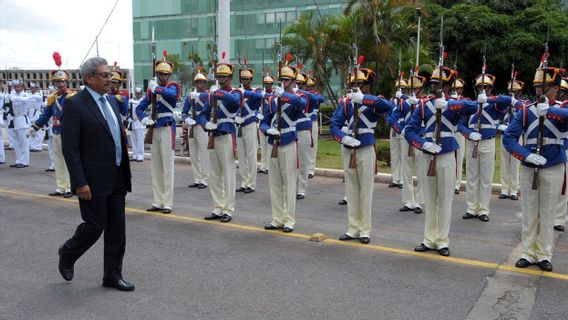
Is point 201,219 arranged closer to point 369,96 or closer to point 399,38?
point 369,96

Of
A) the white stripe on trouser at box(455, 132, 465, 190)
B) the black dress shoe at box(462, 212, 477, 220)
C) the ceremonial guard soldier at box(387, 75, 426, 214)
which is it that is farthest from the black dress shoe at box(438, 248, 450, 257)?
the white stripe on trouser at box(455, 132, 465, 190)

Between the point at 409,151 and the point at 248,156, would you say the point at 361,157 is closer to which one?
the point at 409,151

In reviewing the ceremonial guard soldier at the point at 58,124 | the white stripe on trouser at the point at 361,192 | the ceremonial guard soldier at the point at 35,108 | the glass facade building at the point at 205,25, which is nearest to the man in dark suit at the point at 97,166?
the white stripe on trouser at the point at 361,192

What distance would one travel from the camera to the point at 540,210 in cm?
628

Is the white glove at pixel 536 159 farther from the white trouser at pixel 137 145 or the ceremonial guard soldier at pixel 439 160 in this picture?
the white trouser at pixel 137 145

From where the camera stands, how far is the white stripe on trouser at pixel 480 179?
900 centimetres

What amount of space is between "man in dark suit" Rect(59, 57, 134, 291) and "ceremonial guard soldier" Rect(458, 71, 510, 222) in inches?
226

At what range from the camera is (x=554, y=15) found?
A: 26.9m

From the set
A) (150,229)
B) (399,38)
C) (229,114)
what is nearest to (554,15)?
(399,38)

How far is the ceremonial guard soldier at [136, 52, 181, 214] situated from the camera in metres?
9.12

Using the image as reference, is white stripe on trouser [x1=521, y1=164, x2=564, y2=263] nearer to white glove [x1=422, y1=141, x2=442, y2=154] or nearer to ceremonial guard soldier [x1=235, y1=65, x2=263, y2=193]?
white glove [x1=422, y1=141, x2=442, y2=154]

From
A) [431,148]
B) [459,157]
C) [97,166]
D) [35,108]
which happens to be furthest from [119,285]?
[35,108]

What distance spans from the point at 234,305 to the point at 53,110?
7487mm

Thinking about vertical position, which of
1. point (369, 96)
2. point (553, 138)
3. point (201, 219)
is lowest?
point (201, 219)
